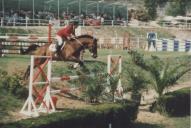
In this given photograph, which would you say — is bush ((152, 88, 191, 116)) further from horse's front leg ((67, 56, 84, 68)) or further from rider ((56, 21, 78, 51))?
rider ((56, 21, 78, 51))

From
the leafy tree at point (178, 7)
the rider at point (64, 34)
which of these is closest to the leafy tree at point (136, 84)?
the rider at point (64, 34)

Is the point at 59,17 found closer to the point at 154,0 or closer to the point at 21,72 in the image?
the point at 21,72

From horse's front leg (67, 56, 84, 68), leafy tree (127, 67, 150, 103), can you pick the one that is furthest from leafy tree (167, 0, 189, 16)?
leafy tree (127, 67, 150, 103)

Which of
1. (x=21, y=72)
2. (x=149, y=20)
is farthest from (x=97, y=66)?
(x=149, y=20)

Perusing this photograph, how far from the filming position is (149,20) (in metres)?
96.1

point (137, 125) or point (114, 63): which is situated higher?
point (114, 63)

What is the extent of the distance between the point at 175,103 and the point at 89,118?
6495 millimetres

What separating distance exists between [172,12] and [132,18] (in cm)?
2204

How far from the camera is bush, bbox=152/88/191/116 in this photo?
21219mm

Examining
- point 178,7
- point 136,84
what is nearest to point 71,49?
point 136,84

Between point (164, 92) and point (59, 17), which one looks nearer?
point (164, 92)

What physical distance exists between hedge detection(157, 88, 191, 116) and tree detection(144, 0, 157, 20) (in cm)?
7417

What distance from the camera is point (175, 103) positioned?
70.9 ft

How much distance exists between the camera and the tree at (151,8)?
96.5 m
